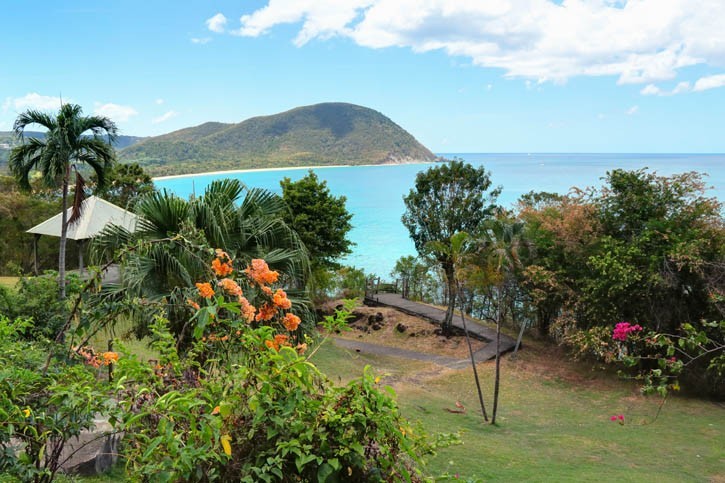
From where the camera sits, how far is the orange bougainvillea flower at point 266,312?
2271 millimetres

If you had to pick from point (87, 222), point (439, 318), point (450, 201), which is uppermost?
point (450, 201)

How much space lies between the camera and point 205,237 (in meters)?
4.71

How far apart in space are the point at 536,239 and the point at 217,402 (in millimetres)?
15550

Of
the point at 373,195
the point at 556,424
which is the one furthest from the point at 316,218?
the point at 373,195

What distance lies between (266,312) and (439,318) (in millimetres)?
17964

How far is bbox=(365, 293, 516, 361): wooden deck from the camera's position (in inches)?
672

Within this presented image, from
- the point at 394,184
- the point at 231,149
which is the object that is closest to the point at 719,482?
the point at 394,184

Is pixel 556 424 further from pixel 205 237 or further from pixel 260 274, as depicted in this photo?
pixel 260 274

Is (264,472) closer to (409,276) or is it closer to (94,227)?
(94,227)

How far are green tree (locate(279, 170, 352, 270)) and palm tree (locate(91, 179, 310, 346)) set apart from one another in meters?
11.4

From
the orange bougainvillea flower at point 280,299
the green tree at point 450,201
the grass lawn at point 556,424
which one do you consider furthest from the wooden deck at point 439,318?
the orange bougainvillea flower at point 280,299

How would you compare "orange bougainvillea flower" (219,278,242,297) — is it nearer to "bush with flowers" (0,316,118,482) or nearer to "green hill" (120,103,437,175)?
"bush with flowers" (0,316,118,482)

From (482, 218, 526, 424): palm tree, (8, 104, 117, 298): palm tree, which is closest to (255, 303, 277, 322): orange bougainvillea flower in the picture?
(8, 104, 117, 298): palm tree

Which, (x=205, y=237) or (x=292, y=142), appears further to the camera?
(x=292, y=142)
